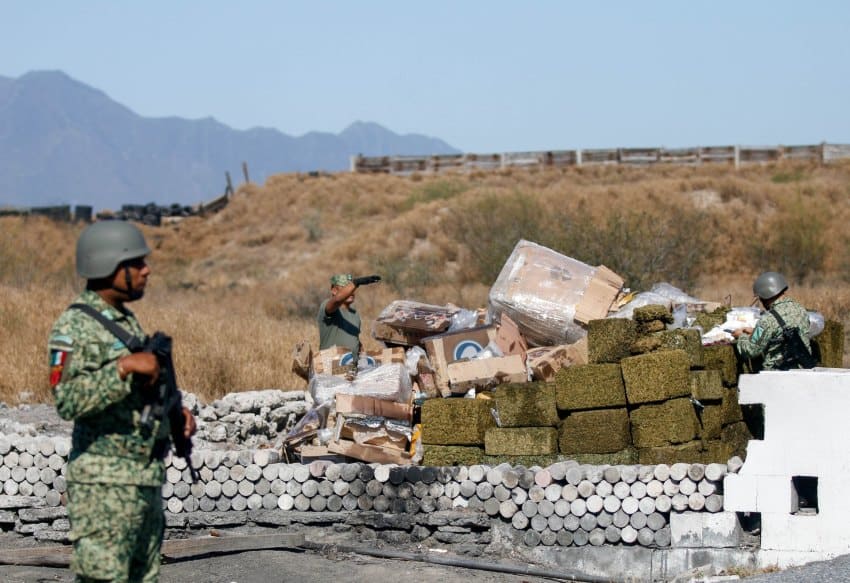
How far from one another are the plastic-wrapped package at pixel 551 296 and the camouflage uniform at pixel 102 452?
617cm

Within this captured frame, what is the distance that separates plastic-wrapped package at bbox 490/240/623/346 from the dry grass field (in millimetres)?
3459

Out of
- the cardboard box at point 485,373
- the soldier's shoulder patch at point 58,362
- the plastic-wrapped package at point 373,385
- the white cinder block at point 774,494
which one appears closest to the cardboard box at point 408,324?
the plastic-wrapped package at point 373,385

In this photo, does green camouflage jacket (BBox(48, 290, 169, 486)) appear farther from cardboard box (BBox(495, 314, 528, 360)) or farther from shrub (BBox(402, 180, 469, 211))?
shrub (BBox(402, 180, 469, 211))

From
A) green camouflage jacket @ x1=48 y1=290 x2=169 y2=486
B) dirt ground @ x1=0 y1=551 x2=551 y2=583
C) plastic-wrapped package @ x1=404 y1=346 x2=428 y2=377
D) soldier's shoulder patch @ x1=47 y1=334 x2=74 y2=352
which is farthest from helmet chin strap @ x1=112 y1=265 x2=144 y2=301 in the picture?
plastic-wrapped package @ x1=404 y1=346 x2=428 y2=377

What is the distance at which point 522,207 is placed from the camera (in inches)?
1239

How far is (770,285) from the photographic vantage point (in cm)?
904

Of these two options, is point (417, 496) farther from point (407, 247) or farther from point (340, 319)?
point (407, 247)

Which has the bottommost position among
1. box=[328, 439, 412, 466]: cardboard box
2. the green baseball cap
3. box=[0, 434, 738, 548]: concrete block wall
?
box=[0, 434, 738, 548]: concrete block wall

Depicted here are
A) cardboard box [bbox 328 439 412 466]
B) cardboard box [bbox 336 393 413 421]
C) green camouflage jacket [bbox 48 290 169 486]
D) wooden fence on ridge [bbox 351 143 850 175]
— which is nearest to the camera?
green camouflage jacket [bbox 48 290 169 486]

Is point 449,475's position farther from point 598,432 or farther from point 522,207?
point 522,207

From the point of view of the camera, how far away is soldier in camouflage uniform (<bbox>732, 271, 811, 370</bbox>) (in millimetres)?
8969

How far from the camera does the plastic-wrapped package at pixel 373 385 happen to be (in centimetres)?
1005

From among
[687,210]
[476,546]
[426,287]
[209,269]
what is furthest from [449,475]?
[209,269]

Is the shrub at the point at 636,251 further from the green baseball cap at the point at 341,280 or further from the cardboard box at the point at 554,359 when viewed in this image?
the cardboard box at the point at 554,359
